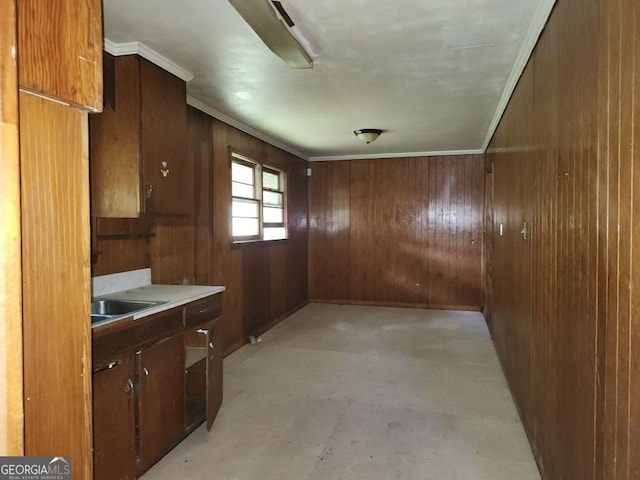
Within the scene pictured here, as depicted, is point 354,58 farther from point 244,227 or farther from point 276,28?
point 244,227

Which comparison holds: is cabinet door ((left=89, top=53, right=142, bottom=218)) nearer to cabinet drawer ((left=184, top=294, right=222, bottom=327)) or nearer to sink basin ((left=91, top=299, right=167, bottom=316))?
sink basin ((left=91, top=299, right=167, bottom=316))

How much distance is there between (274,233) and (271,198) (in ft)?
1.67

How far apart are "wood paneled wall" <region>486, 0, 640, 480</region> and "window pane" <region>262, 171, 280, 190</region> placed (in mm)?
3396

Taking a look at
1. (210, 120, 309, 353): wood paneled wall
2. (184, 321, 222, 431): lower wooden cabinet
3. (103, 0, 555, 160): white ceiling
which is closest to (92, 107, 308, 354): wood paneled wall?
(210, 120, 309, 353): wood paneled wall

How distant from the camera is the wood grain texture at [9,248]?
2.64 ft

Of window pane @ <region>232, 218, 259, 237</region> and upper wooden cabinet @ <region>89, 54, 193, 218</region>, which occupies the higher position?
upper wooden cabinet @ <region>89, 54, 193, 218</region>

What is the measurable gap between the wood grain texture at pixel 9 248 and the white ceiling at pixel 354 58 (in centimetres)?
151

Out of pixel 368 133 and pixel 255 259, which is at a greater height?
pixel 368 133

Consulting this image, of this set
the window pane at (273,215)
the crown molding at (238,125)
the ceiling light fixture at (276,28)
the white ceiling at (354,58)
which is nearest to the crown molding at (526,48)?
the white ceiling at (354,58)

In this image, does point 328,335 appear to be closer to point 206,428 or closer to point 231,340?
point 231,340

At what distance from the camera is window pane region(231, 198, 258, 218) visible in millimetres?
4645

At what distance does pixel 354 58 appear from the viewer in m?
2.79

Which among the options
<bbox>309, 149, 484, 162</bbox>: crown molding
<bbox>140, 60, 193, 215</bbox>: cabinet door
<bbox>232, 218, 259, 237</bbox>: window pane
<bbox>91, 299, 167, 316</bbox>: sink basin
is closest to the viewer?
<bbox>91, 299, 167, 316</bbox>: sink basin

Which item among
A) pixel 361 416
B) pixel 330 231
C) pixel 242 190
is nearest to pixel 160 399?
pixel 361 416
